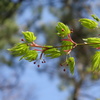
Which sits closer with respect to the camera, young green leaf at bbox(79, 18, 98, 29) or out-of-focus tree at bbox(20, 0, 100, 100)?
young green leaf at bbox(79, 18, 98, 29)

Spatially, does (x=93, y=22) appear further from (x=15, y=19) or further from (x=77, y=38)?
(x=15, y=19)

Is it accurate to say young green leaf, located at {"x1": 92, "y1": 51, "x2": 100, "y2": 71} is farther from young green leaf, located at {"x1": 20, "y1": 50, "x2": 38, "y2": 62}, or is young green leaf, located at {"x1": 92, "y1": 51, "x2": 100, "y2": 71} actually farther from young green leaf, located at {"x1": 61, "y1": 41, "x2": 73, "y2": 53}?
young green leaf, located at {"x1": 20, "y1": 50, "x2": 38, "y2": 62}

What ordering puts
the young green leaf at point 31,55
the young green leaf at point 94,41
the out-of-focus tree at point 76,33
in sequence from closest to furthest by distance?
1. the young green leaf at point 94,41
2. the young green leaf at point 31,55
3. the out-of-focus tree at point 76,33

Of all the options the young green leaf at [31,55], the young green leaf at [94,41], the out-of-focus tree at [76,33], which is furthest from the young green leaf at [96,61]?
the out-of-focus tree at [76,33]

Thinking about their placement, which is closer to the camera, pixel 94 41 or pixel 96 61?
pixel 94 41

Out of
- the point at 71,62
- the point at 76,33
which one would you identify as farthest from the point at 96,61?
the point at 76,33

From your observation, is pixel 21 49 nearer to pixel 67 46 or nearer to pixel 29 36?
pixel 29 36

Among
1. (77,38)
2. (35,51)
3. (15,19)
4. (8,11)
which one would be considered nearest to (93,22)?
(35,51)

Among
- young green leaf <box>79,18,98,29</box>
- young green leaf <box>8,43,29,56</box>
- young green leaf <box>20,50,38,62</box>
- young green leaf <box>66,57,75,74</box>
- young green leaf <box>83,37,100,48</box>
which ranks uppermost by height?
young green leaf <box>79,18,98,29</box>

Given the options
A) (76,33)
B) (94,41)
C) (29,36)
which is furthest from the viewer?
(76,33)

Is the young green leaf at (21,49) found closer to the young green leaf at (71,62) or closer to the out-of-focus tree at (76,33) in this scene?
the young green leaf at (71,62)

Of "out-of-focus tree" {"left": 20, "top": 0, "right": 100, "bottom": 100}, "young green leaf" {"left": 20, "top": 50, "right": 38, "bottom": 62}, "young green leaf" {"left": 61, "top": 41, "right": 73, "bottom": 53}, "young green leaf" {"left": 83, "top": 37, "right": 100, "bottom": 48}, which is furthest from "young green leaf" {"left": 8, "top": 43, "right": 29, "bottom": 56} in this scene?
"out-of-focus tree" {"left": 20, "top": 0, "right": 100, "bottom": 100}
